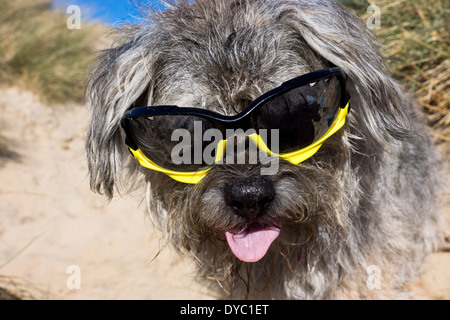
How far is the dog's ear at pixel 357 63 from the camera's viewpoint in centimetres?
207

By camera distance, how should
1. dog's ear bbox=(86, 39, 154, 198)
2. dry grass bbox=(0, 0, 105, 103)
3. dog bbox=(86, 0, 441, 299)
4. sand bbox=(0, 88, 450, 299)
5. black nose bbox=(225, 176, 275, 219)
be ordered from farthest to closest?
dry grass bbox=(0, 0, 105, 103) < sand bbox=(0, 88, 450, 299) < dog's ear bbox=(86, 39, 154, 198) < dog bbox=(86, 0, 441, 299) < black nose bbox=(225, 176, 275, 219)

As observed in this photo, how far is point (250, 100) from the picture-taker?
206 centimetres

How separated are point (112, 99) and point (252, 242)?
3.27 feet

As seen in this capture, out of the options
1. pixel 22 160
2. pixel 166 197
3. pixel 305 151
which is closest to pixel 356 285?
pixel 305 151

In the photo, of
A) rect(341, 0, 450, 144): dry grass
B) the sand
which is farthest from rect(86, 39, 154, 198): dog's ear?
rect(341, 0, 450, 144): dry grass

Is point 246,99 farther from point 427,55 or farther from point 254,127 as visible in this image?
point 427,55

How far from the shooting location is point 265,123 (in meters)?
2.03

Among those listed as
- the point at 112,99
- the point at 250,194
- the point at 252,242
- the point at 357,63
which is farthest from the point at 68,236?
the point at 357,63

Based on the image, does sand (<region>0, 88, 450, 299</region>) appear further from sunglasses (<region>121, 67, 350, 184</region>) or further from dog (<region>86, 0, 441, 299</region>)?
sunglasses (<region>121, 67, 350, 184</region>)

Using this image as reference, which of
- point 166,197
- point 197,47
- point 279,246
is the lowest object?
point 279,246

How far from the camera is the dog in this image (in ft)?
6.65

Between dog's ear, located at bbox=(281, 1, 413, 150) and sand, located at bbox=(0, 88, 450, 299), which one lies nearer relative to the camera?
dog's ear, located at bbox=(281, 1, 413, 150)

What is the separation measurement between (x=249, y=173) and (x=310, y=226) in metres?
0.56

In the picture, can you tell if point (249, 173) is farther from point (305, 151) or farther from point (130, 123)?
point (130, 123)
